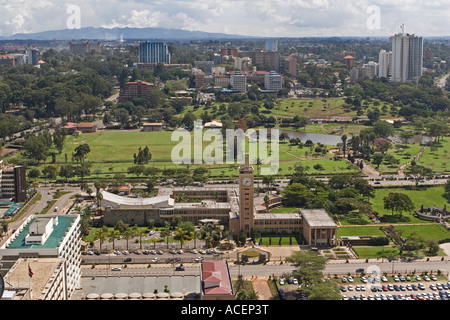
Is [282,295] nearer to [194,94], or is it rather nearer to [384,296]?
[384,296]

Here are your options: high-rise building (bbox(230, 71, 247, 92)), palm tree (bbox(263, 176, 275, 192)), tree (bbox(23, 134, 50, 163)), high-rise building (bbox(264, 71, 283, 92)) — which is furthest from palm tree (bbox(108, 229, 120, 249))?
high-rise building (bbox(264, 71, 283, 92))

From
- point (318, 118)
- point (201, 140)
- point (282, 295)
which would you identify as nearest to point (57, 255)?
point (282, 295)

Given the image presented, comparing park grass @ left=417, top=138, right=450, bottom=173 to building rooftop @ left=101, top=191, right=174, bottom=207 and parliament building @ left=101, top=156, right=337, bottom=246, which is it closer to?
parliament building @ left=101, top=156, right=337, bottom=246

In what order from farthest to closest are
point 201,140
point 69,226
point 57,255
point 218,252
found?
point 201,140 → point 218,252 → point 69,226 → point 57,255

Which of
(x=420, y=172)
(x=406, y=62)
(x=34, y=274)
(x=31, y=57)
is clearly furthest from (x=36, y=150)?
(x=31, y=57)

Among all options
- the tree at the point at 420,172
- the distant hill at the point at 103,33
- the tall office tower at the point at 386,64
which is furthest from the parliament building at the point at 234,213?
the tall office tower at the point at 386,64

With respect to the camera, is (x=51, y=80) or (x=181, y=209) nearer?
(x=181, y=209)
